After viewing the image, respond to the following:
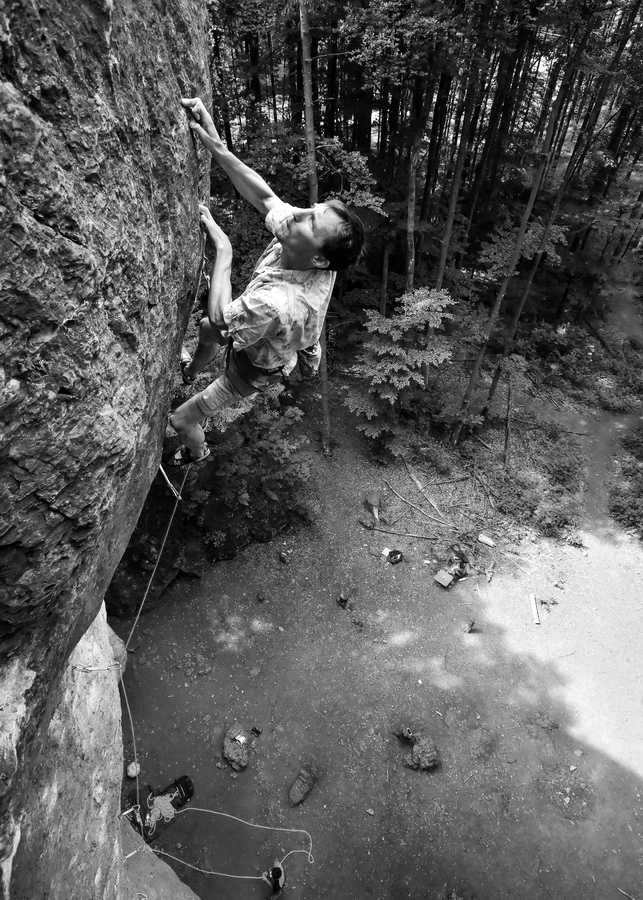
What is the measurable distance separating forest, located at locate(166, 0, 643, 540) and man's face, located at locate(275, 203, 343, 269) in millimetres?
5668

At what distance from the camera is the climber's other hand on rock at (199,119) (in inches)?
120

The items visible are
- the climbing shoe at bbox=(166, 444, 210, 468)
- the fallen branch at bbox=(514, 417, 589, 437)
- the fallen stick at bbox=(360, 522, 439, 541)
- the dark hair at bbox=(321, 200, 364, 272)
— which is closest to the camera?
the dark hair at bbox=(321, 200, 364, 272)

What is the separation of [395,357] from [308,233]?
7.84 metres

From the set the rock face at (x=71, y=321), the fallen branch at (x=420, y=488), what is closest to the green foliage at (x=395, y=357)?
the fallen branch at (x=420, y=488)

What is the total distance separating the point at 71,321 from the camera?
1.94 meters

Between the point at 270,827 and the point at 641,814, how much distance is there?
5.56 meters

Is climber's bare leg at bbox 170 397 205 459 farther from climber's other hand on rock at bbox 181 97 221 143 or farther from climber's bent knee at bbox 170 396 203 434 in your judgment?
climber's other hand on rock at bbox 181 97 221 143

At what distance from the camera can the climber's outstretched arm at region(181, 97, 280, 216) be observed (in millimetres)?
3123

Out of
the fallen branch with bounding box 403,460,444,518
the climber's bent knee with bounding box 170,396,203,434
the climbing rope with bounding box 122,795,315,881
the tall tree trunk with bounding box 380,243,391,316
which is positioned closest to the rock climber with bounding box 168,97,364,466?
the climber's bent knee with bounding box 170,396,203,434

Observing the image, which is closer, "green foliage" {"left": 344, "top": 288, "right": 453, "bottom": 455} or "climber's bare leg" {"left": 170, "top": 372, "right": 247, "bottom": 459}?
"climber's bare leg" {"left": 170, "top": 372, "right": 247, "bottom": 459}

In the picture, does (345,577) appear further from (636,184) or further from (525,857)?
(636,184)

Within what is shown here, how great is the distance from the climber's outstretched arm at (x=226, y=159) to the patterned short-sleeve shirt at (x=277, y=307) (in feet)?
0.90

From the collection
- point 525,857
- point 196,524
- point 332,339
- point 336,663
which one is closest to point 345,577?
point 336,663

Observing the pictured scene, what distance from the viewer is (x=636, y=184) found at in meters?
17.0
